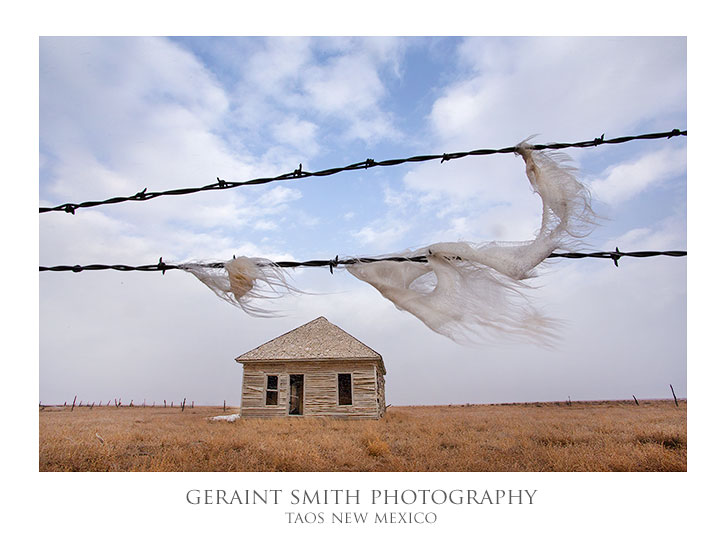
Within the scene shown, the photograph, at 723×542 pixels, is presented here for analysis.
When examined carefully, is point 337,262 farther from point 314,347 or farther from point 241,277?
point 314,347

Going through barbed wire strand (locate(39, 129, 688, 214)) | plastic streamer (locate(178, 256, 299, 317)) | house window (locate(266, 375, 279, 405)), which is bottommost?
house window (locate(266, 375, 279, 405))

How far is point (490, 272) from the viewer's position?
1863 millimetres

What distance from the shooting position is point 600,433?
4.05 meters

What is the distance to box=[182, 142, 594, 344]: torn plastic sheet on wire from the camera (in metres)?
1.78

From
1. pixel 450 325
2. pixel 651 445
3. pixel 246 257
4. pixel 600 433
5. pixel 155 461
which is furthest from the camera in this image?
pixel 600 433

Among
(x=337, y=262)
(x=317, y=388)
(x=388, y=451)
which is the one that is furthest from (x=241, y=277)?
(x=317, y=388)

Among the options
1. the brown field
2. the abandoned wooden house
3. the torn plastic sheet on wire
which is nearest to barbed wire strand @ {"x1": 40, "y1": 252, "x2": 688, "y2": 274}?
the torn plastic sheet on wire

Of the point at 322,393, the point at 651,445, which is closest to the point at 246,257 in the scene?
the point at 651,445

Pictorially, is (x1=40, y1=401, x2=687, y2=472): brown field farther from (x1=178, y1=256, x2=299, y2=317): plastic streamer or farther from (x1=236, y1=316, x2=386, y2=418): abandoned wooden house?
(x1=236, y1=316, x2=386, y2=418): abandoned wooden house

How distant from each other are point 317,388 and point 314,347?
86 centimetres
